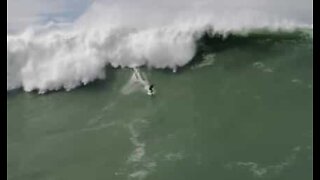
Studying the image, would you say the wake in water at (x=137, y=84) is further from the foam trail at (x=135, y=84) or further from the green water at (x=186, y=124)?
the green water at (x=186, y=124)

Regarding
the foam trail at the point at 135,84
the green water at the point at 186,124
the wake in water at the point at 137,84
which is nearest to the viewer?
the green water at the point at 186,124

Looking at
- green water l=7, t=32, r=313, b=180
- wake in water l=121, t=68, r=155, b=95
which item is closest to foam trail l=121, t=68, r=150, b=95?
wake in water l=121, t=68, r=155, b=95

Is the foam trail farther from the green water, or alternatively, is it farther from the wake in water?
the green water

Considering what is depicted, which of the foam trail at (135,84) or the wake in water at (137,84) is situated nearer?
the wake in water at (137,84)

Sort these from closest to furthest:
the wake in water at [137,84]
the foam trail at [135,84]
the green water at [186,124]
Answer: the green water at [186,124] < the wake in water at [137,84] < the foam trail at [135,84]

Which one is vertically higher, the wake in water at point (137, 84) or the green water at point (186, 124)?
the wake in water at point (137, 84)

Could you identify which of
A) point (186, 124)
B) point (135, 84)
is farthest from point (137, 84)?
point (186, 124)

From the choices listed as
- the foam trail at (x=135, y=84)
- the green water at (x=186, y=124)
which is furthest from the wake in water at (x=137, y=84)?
the green water at (x=186, y=124)
